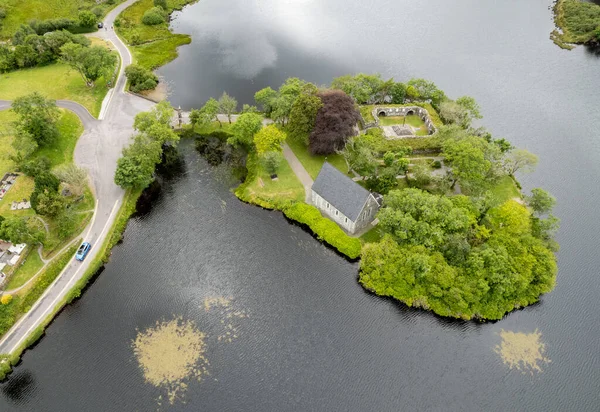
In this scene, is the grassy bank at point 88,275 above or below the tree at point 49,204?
below

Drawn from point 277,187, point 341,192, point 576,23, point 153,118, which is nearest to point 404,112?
point 341,192

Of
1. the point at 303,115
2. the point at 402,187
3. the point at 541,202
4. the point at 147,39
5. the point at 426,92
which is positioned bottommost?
the point at 147,39

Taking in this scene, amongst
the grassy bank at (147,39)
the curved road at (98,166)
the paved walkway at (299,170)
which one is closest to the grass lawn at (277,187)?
the paved walkway at (299,170)

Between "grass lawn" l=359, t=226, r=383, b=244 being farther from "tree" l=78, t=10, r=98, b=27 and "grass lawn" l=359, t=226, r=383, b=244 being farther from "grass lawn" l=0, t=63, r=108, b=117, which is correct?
"tree" l=78, t=10, r=98, b=27

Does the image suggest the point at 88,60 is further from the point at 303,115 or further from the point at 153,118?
the point at 303,115

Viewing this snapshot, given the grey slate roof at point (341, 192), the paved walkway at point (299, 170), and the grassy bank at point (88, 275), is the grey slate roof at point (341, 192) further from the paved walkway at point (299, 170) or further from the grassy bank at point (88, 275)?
the grassy bank at point (88, 275)

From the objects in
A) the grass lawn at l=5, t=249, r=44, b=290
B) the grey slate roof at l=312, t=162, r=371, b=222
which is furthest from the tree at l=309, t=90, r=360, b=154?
the grass lawn at l=5, t=249, r=44, b=290
